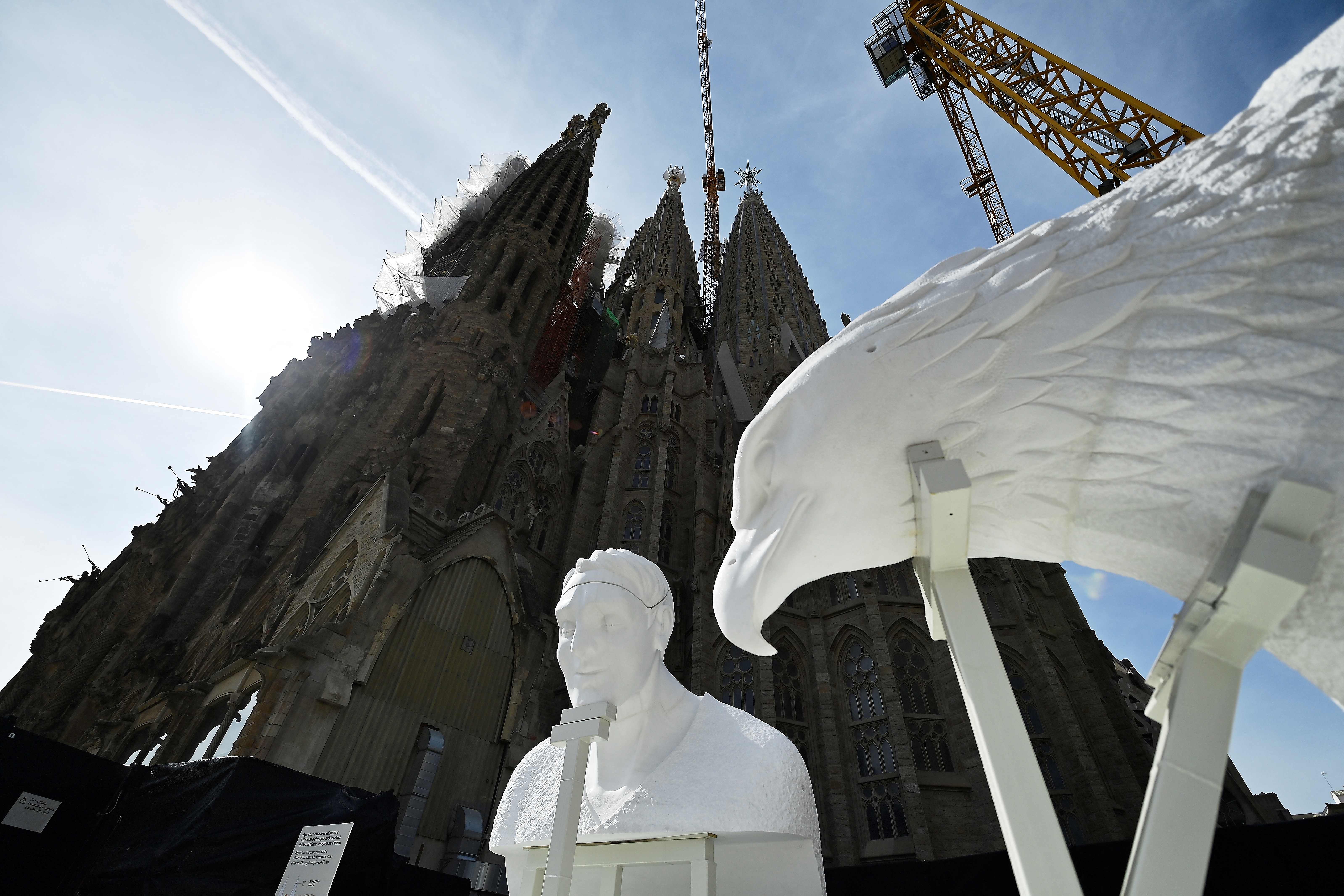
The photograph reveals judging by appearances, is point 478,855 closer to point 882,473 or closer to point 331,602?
point 331,602

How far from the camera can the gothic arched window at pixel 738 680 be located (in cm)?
1491

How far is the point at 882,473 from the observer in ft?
6.39

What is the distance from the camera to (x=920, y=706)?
14.2 metres

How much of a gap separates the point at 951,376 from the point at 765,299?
32.8 m

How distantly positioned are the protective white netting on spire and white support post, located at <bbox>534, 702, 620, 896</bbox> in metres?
23.0

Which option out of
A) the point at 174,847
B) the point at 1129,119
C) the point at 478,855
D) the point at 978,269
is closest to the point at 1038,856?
the point at 978,269

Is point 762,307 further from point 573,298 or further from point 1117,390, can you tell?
point 1117,390

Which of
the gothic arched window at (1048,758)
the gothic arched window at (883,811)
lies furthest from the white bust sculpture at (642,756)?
the gothic arched window at (883,811)

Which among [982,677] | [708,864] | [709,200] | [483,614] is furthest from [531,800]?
[709,200]

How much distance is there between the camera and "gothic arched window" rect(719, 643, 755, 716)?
48.9 feet

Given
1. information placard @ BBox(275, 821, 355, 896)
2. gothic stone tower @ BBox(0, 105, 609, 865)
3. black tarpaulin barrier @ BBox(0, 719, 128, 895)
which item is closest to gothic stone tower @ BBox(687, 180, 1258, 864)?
Result: gothic stone tower @ BBox(0, 105, 609, 865)

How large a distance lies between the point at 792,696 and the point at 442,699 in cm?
882

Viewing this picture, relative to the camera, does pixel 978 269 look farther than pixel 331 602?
No

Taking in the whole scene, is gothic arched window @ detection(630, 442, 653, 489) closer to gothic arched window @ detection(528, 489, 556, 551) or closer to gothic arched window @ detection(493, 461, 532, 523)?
gothic arched window @ detection(528, 489, 556, 551)
